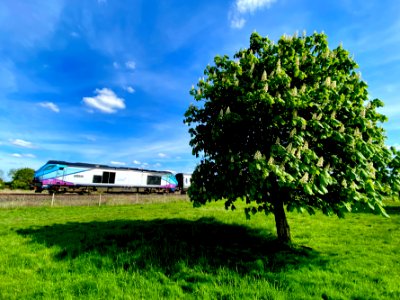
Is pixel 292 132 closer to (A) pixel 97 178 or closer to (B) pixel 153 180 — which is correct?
(A) pixel 97 178

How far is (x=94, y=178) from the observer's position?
119ft

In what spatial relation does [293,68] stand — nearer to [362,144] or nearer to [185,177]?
[362,144]

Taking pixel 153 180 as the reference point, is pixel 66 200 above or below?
below

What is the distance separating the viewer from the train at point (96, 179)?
107 ft

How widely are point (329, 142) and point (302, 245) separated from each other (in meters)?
4.22

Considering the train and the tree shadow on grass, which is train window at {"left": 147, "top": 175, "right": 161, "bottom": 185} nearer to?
the train

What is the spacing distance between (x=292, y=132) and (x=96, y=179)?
3637cm

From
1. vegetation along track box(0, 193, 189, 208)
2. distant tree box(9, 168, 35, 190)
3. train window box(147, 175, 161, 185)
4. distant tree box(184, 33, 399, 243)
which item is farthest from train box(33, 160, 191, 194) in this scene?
distant tree box(184, 33, 399, 243)

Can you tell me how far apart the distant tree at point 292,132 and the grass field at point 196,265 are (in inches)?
66.0

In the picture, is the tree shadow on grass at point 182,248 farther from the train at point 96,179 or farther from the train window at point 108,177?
the train window at point 108,177

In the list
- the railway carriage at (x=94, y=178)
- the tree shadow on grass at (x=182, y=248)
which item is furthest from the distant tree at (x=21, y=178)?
the tree shadow on grass at (x=182, y=248)

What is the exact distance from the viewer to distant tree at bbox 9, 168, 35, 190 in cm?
5056

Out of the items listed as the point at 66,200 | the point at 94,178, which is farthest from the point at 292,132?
the point at 94,178

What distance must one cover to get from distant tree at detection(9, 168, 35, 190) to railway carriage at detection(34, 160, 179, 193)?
70.7 feet
